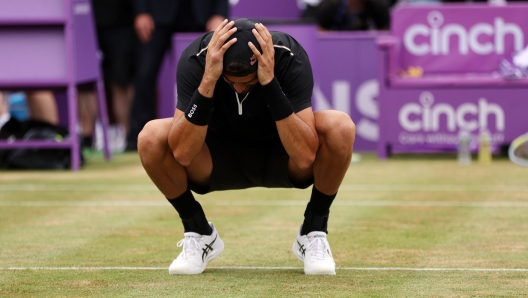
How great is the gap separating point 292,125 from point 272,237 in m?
1.50

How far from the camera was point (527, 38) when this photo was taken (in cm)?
1064

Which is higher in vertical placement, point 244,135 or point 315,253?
point 244,135

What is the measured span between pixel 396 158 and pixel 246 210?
407cm

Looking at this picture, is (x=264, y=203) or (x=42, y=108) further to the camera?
(x=42, y=108)

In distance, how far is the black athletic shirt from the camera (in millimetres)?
4414

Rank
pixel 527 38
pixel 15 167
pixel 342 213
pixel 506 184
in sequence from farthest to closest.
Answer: pixel 527 38 < pixel 15 167 < pixel 506 184 < pixel 342 213

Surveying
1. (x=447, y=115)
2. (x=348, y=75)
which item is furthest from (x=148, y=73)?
(x=447, y=115)

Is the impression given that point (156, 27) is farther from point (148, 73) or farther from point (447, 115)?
point (447, 115)

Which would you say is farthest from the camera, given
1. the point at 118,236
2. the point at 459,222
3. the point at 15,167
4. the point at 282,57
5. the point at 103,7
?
the point at 103,7

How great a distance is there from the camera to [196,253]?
464 cm

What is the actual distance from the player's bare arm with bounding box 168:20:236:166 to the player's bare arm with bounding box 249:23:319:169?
0.42 feet

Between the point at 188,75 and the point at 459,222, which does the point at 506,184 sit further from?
the point at 188,75

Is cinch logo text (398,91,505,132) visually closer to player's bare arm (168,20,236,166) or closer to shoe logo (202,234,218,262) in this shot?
shoe logo (202,234,218,262)

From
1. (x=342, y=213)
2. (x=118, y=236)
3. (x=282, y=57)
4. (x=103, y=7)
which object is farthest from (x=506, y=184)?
Result: (x=103, y=7)
